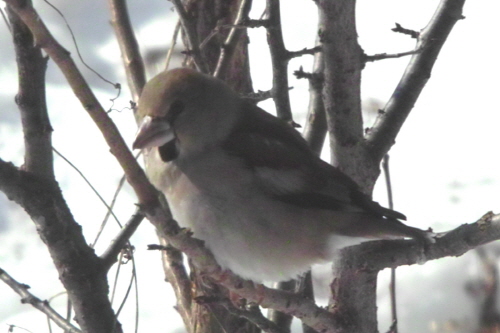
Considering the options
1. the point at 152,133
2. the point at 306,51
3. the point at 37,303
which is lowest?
the point at 37,303

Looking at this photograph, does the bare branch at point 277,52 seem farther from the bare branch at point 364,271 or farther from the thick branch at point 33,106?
the thick branch at point 33,106

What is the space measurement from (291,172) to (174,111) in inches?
21.0

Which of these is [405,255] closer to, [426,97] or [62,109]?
[426,97]

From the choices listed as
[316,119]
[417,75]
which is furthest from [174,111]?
[417,75]

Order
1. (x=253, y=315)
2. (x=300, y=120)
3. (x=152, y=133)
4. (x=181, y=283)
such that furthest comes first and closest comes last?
(x=300, y=120), (x=181, y=283), (x=253, y=315), (x=152, y=133)

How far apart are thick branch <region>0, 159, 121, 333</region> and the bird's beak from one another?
0.50 metres

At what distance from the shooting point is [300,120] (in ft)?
16.8

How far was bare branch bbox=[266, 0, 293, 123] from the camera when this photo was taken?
295cm

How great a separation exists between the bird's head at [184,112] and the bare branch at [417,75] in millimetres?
636

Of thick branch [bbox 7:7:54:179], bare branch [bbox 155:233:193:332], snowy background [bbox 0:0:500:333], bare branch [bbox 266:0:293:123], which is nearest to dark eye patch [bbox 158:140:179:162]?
thick branch [bbox 7:7:54:179]

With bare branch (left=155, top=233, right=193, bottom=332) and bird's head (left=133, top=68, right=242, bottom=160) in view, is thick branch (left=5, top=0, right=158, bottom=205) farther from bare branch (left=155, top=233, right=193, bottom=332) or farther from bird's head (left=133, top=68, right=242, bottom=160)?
bare branch (left=155, top=233, right=193, bottom=332)

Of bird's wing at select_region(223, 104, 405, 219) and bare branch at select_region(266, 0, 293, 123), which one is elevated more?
bare branch at select_region(266, 0, 293, 123)

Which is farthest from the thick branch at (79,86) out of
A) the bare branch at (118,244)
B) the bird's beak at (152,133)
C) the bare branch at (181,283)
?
the bare branch at (181,283)

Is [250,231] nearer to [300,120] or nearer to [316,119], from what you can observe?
[316,119]
